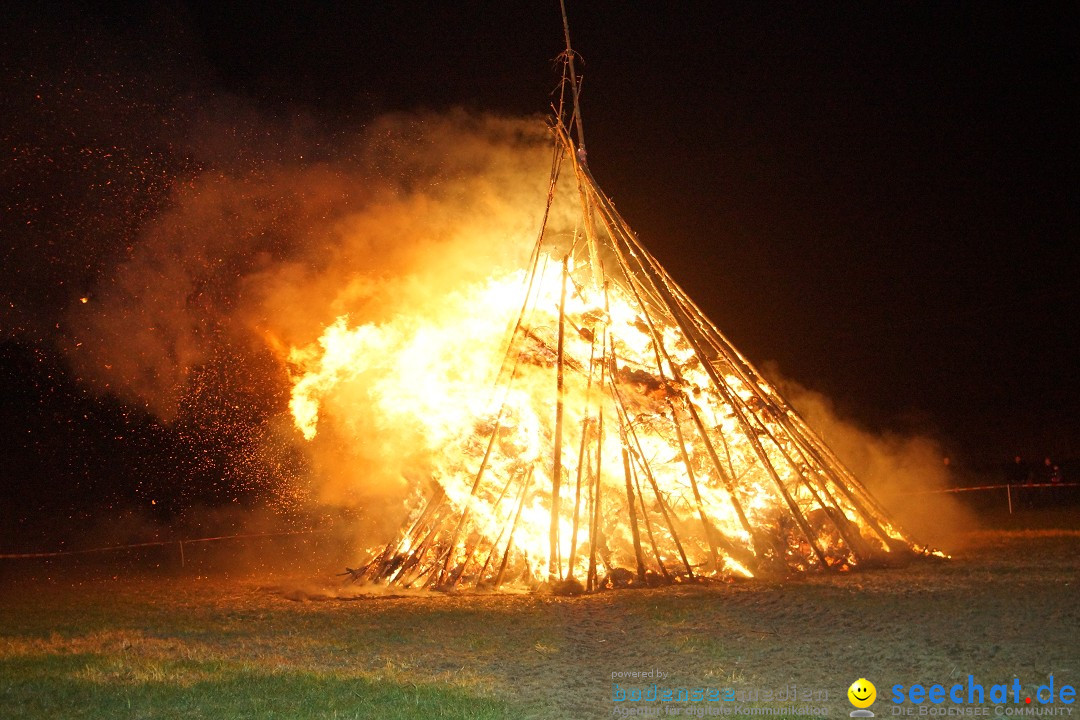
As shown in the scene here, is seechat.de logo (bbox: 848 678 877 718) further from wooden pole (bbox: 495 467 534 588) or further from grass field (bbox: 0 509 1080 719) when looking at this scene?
wooden pole (bbox: 495 467 534 588)

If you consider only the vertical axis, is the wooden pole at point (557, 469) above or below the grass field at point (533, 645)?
above

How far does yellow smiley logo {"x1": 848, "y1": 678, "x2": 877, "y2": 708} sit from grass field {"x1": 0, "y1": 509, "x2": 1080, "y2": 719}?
65 mm

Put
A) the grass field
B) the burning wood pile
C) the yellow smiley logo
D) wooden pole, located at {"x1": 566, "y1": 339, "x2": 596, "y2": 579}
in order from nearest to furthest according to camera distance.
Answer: the yellow smiley logo → the grass field → wooden pole, located at {"x1": 566, "y1": 339, "x2": 596, "y2": 579} → the burning wood pile

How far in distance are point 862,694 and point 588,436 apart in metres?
5.35

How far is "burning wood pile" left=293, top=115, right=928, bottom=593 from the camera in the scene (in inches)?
385

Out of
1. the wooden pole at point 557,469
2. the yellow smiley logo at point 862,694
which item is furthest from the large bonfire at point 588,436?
the yellow smiley logo at point 862,694

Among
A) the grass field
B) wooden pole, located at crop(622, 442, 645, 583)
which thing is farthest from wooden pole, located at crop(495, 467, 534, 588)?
wooden pole, located at crop(622, 442, 645, 583)

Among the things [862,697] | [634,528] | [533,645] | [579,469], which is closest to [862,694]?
[862,697]

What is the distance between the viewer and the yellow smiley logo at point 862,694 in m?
5.06

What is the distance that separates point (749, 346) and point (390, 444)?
18.6 metres

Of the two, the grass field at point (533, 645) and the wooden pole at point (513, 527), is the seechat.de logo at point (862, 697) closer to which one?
the grass field at point (533, 645)

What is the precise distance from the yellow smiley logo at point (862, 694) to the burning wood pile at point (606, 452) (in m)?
4.30

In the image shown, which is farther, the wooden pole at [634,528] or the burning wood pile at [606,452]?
the burning wood pile at [606,452]

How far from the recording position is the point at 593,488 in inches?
389
